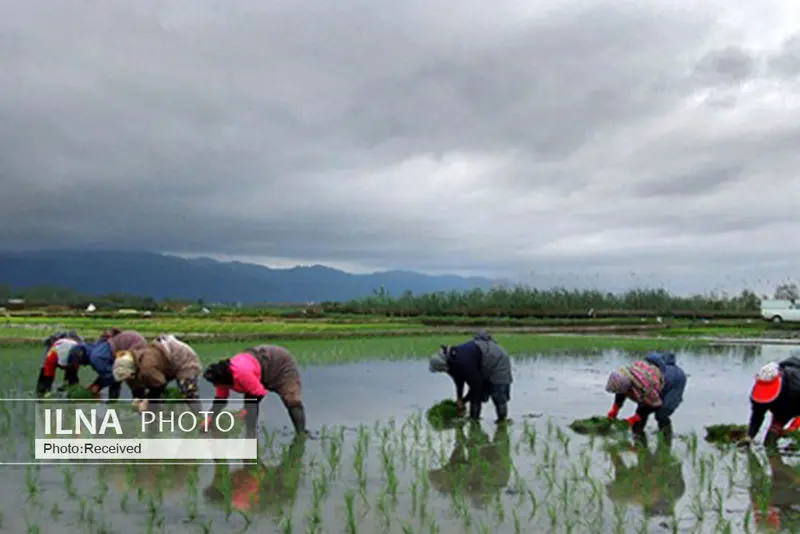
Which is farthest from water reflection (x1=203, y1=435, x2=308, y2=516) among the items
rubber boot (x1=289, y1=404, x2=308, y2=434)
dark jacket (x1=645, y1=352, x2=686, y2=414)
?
dark jacket (x1=645, y1=352, x2=686, y2=414)

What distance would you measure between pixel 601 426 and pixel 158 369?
4.70 meters

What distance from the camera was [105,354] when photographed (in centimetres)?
877

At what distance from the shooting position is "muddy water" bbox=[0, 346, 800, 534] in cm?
482

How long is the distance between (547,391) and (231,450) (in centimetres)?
612

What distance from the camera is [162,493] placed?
5379 mm

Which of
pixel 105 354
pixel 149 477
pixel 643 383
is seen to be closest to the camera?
pixel 149 477

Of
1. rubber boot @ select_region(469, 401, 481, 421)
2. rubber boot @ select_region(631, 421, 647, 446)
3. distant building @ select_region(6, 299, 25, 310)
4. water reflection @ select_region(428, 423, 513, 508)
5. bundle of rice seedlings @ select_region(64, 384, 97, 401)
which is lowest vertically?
water reflection @ select_region(428, 423, 513, 508)

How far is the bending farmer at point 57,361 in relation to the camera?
900 centimetres

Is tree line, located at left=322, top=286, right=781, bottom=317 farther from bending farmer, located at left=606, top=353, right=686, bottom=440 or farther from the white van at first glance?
bending farmer, located at left=606, top=353, right=686, bottom=440

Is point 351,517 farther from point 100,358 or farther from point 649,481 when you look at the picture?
point 100,358

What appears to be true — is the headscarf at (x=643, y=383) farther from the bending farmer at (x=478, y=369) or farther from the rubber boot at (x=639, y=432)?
the bending farmer at (x=478, y=369)

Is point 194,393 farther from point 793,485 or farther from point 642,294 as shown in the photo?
point 642,294

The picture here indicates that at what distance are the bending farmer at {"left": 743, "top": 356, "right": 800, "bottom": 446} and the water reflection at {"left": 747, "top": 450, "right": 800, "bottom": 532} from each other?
0.33m

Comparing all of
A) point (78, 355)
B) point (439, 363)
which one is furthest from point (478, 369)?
point (78, 355)
